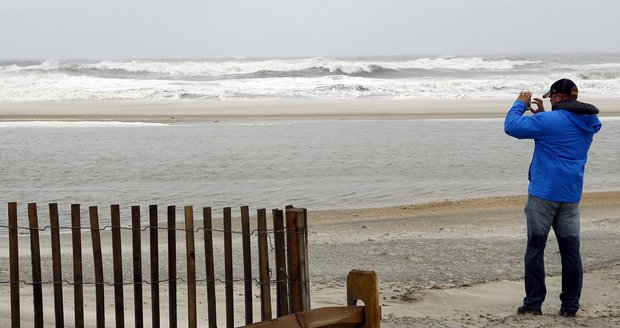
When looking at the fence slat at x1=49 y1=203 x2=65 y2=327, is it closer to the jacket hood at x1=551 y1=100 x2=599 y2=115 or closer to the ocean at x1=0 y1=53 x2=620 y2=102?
the jacket hood at x1=551 y1=100 x2=599 y2=115

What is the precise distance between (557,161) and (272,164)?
9.96m

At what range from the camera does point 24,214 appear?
34.2 feet

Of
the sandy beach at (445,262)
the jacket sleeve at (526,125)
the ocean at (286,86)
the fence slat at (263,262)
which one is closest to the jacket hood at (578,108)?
the jacket sleeve at (526,125)

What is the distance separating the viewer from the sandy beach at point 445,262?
20.5ft

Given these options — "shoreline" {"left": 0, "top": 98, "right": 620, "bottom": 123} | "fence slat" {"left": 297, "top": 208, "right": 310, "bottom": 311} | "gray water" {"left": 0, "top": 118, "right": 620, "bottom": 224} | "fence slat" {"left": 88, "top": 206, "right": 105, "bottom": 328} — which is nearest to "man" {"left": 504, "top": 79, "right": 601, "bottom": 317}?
"fence slat" {"left": 297, "top": 208, "right": 310, "bottom": 311}

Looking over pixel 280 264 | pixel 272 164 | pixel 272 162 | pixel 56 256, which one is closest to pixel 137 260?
pixel 56 256

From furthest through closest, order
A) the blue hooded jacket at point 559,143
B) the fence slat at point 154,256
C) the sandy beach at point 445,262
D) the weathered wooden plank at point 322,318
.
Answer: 1. the sandy beach at point 445,262
2. the blue hooded jacket at point 559,143
3. the fence slat at point 154,256
4. the weathered wooden plank at point 322,318

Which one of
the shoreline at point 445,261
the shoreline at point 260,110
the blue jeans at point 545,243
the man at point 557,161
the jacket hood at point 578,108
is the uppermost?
the jacket hood at point 578,108

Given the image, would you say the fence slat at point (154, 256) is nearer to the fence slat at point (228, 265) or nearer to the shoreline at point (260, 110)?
the fence slat at point (228, 265)

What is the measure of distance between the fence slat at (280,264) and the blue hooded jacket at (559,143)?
6.31 feet

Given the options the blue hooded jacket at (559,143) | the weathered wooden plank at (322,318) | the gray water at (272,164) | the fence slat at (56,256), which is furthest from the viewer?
the gray water at (272,164)

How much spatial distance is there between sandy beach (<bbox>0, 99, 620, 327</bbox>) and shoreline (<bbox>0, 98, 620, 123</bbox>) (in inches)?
617

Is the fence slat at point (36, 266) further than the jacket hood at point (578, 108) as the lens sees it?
No

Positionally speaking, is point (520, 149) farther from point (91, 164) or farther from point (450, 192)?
point (91, 164)
